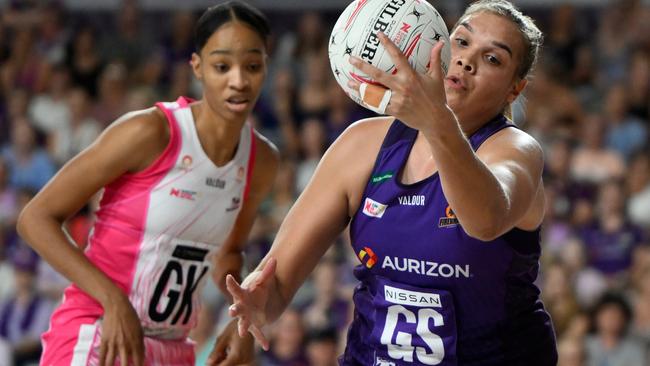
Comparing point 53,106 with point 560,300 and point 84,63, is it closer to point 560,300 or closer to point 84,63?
point 84,63

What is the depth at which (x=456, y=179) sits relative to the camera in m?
2.61

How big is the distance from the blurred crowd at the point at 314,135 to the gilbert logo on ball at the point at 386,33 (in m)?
3.98

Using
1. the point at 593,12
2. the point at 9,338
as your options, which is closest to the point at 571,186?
the point at 593,12

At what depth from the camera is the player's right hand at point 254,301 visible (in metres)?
3.12

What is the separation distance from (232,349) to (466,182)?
161cm

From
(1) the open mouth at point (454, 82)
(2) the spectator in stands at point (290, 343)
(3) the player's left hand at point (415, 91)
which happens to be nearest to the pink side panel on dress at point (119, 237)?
(1) the open mouth at point (454, 82)

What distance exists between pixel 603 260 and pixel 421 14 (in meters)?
5.16

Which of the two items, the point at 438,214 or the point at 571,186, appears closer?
the point at 438,214

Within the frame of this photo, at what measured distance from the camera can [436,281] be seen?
10.5 ft

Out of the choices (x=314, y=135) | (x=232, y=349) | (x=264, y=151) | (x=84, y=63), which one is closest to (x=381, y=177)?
(x=232, y=349)

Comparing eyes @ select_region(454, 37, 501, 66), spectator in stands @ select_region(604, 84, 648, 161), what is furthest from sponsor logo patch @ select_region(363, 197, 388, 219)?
spectator in stands @ select_region(604, 84, 648, 161)

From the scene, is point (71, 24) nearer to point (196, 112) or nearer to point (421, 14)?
point (196, 112)

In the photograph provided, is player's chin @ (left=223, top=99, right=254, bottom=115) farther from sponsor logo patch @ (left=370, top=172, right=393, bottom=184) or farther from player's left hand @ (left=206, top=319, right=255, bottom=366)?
sponsor logo patch @ (left=370, top=172, right=393, bottom=184)

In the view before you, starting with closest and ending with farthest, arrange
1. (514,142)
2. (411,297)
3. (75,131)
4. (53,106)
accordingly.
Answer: (514,142) → (411,297) → (75,131) → (53,106)
